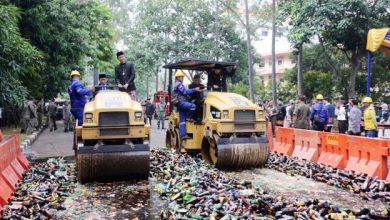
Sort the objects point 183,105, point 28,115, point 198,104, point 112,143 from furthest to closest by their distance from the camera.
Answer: point 28,115, point 198,104, point 183,105, point 112,143

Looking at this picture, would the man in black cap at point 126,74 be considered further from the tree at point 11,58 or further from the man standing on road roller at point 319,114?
the man standing on road roller at point 319,114

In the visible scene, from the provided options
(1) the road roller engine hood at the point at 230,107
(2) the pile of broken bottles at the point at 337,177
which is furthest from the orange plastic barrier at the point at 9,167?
(2) the pile of broken bottles at the point at 337,177

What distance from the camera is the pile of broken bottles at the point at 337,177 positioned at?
7.64 metres

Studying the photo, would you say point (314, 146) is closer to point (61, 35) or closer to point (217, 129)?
point (217, 129)

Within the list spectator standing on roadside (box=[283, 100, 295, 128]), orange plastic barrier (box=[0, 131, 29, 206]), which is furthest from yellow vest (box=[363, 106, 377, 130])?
orange plastic barrier (box=[0, 131, 29, 206])

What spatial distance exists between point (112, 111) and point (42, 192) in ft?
6.26

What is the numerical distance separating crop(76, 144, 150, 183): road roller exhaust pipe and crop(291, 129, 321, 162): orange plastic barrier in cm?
450

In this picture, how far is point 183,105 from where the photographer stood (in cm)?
1118

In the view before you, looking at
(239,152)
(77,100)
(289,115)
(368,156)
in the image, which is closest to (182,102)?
(239,152)

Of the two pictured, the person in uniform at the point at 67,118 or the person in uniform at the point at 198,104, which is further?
the person in uniform at the point at 67,118

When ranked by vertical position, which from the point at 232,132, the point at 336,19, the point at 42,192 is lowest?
the point at 42,192

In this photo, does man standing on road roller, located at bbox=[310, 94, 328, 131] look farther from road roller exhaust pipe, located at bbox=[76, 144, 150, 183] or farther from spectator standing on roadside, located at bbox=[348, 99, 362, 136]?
road roller exhaust pipe, located at bbox=[76, 144, 150, 183]

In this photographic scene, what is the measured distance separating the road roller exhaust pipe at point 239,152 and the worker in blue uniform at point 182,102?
1.23 meters

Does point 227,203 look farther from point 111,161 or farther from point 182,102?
point 182,102
